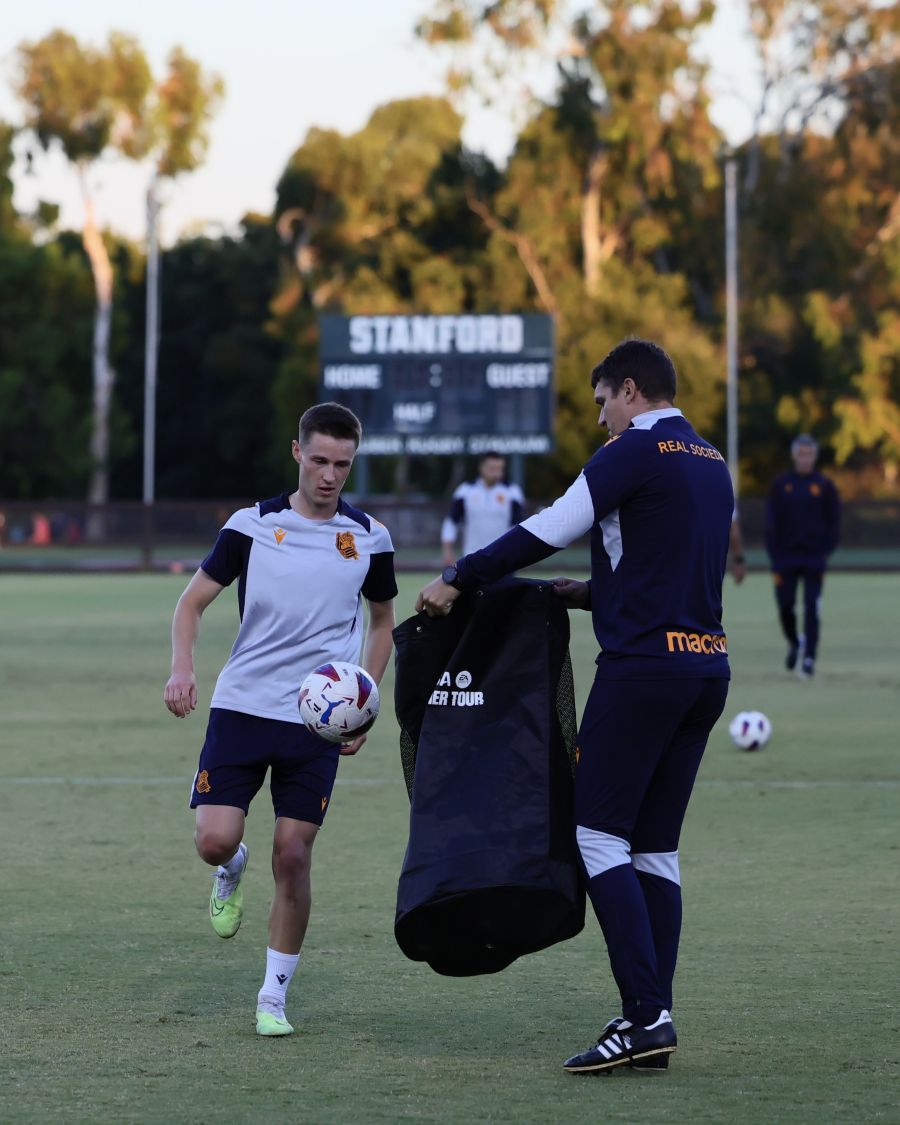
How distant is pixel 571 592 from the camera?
18.1ft

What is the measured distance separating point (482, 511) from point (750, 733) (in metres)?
8.01

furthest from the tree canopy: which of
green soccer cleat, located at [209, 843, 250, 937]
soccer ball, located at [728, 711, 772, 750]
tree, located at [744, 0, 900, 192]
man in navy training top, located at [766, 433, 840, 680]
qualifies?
green soccer cleat, located at [209, 843, 250, 937]

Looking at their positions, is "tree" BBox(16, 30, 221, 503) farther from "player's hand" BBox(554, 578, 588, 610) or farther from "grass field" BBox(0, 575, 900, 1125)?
"player's hand" BBox(554, 578, 588, 610)

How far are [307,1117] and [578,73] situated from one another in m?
55.5

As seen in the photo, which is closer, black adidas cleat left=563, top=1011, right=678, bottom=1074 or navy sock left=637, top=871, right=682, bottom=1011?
black adidas cleat left=563, top=1011, right=678, bottom=1074

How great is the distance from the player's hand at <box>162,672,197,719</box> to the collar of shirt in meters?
1.55

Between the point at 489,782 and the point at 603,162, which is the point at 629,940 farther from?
the point at 603,162

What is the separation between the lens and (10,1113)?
4.78 metres

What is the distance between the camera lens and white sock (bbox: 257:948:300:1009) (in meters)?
5.65

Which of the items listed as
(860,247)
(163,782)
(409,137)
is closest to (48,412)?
(409,137)

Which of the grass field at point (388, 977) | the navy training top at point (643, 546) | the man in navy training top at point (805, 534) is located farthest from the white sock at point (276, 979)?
the man in navy training top at point (805, 534)

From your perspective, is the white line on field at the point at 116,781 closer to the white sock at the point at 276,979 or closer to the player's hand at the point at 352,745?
the player's hand at the point at 352,745

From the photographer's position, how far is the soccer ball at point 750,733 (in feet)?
41.3

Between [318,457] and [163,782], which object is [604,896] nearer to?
[318,457]
